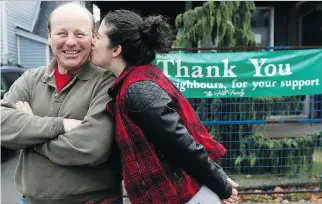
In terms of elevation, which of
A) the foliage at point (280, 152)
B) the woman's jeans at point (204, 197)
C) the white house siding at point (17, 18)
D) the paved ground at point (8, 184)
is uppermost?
the white house siding at point (17, 18)

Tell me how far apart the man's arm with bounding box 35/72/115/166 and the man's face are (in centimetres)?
25

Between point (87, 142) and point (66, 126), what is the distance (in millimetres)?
127

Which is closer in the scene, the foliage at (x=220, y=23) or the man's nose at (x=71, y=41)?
the man's nose at (x=71, y=41)

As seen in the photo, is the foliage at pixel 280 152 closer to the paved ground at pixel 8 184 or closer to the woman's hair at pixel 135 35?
the paved ground at pixel 8 184

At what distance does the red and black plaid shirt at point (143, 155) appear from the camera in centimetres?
165

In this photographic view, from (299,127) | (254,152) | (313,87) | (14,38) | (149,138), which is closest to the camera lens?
(149,138)

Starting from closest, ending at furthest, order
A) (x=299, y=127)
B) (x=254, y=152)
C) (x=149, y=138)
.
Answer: (x=149, y=138) → (x=254, y=152) → (x=299, y=127)

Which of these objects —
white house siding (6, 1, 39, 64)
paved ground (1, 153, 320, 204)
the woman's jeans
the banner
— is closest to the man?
the woman's jeans

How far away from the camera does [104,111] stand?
173 cm

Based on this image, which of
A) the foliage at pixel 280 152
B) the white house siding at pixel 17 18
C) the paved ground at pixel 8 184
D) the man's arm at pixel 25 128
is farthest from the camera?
the white house siding at pixel 17 18

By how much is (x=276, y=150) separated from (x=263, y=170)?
1.24 feet

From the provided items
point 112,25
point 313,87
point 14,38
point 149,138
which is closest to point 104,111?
point 149,138

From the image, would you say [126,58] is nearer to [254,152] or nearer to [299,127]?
[254,152]

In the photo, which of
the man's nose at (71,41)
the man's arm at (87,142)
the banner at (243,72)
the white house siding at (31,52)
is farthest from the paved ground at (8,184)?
the white house siding at (31,52)
